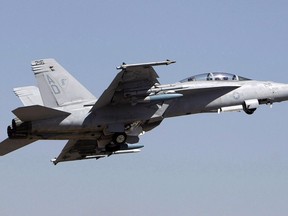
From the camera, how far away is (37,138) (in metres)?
36.8

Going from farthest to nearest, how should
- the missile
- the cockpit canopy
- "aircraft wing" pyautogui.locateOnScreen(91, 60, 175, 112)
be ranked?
the cockpit canopy, the missile, "aircraft wing" pyautogui.locateOnScreen(91, 60, 175, 112)

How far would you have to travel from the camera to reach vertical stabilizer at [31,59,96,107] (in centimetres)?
3741

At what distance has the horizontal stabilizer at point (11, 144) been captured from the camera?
37694 mm

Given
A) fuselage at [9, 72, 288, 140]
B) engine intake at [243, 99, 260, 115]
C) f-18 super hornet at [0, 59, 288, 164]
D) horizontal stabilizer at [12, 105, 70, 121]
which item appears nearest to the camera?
horizontal stabilizer at [12, 105, 70, 121]

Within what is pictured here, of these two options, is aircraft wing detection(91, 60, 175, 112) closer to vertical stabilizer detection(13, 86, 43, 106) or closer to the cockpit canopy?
vertical stabilizer detection(13, 86, 43, 106)

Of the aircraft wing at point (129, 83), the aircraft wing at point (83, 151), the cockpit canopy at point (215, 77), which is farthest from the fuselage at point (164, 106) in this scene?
the aircraft wing at point (83, 151)

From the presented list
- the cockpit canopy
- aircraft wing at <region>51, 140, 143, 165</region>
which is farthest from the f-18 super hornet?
aircraft wing at <region>51, 140, 143, 165</region>

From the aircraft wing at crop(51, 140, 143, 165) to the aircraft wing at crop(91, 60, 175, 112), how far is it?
4304 mm

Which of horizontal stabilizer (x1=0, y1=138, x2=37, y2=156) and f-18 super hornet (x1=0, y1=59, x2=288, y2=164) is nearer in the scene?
f-18 super hornet (x1=0, y1=59, x2=288, y2=164)

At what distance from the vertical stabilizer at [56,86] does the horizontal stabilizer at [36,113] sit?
124 cm

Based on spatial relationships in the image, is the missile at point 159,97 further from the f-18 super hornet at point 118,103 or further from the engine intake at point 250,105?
the engine intake at point 250,105

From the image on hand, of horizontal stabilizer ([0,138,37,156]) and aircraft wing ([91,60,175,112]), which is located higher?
aircraft wing ([91,60,175,112])

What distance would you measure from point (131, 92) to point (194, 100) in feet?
12.1

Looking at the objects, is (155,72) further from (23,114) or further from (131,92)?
(23,114)
